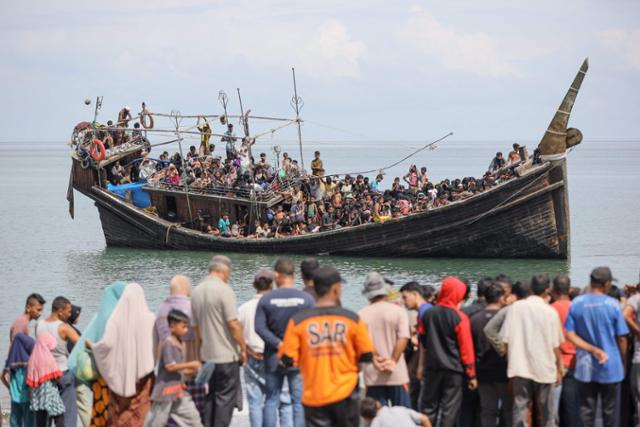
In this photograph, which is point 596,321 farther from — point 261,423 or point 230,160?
point 230,160

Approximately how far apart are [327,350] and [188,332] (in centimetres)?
170

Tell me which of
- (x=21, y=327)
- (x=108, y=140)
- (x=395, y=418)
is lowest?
(x=395, y=418)

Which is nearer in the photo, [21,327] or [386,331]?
[386,331]

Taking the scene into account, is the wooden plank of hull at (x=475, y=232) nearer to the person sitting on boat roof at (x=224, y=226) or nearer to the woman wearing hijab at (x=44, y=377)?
the person sitting on boat roof at (x=224, y=226)

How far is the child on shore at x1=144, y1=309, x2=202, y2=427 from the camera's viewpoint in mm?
8867

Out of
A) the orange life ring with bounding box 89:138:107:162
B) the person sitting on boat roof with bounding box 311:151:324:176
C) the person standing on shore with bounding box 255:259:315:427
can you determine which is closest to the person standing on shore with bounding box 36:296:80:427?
Result: the person standing on shore with bounding box 255:259:315:427

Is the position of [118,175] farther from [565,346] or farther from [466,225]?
[565,346]

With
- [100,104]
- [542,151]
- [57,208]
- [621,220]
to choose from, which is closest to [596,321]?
[542,151]

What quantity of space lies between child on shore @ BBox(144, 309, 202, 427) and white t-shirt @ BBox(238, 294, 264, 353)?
649mm

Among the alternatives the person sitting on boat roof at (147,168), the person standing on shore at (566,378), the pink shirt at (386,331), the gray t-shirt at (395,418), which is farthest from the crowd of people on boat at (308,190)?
the gray t-shirt at (395,418)

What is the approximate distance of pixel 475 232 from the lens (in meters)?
29.4

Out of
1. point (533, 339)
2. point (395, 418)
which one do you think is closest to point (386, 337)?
point (395, 418)

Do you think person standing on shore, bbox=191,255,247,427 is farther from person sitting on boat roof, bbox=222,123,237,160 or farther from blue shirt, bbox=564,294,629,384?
person sitting on boat roof, bbox=222,123,237,160

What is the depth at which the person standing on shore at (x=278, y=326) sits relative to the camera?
904cm
